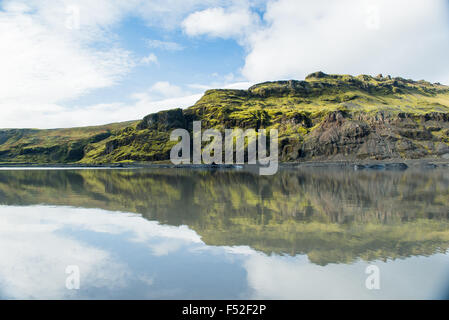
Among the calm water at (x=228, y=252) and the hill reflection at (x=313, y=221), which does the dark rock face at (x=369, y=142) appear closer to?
the hill reflection at (x=313, y=221)

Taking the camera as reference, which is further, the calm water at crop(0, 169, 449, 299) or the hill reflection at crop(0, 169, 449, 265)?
the hill reflection at crop(0, 169, 449, 265)

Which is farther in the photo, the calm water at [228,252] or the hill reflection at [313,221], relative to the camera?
the hill reflection at [313,221]

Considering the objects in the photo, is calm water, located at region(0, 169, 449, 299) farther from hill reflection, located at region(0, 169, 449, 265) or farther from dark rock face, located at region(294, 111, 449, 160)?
dark rock face, located at region(294, 111, 449, 160)

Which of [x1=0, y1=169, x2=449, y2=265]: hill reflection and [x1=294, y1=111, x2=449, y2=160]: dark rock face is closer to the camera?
[x1=0, y1=169, x2=449, y2=265]: hill reflection

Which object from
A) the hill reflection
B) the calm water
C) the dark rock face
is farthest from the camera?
the dark rock face

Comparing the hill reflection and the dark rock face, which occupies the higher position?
the dark rock face

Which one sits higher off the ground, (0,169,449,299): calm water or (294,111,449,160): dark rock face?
(294,111,449,160): dark rock face

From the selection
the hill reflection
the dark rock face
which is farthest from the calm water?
the dark rock face

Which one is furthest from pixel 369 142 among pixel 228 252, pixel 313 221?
pixel 228 252

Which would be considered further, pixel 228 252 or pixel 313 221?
pixel 313 221

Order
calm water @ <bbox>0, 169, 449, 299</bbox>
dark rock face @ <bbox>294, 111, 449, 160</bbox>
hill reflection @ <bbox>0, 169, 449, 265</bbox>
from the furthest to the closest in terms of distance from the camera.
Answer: dark rock face @ <bbox>294, 111, 449, 160</bbox> < hill reflection @ <bbox>0, 169, 449, 265</bbox> < calm water @ <bbox>0, 169, 449, 299</bbox>

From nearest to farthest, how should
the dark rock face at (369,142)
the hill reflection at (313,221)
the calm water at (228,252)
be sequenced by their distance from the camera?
1. the calm water at (228,252)
2. the hill reflection at (313,221)
3. the dark rock face at (369,142)

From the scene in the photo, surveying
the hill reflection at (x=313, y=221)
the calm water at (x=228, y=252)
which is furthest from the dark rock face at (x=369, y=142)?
the calm water at (x=228, y=252)

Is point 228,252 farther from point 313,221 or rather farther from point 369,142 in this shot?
point 369,142
